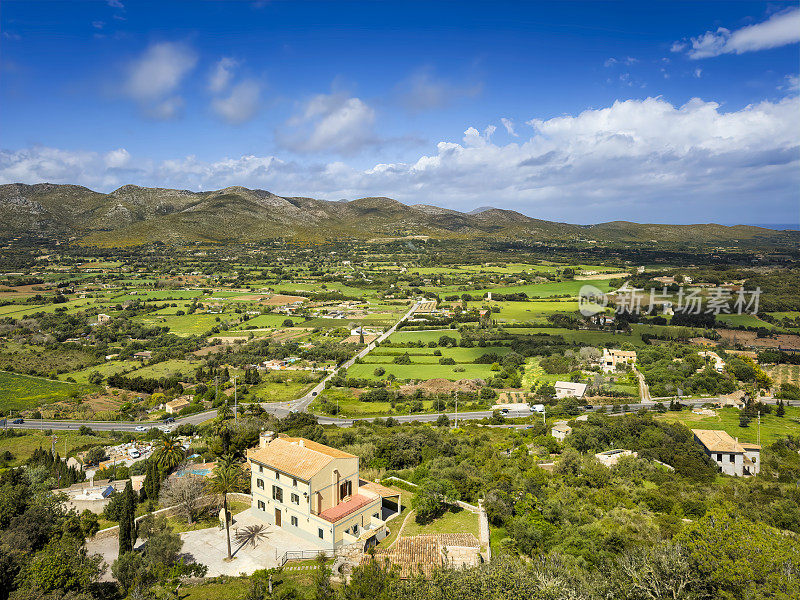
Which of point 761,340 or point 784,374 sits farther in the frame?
point 761,340

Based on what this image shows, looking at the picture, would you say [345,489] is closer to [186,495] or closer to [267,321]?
[186,495]

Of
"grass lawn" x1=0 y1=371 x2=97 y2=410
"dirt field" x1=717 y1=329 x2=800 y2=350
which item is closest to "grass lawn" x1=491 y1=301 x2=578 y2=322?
"dirt field" x1=717 y1=329 x2=800 y2=350

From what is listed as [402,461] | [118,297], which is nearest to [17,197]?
[118,297]

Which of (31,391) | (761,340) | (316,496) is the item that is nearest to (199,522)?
(316,496)

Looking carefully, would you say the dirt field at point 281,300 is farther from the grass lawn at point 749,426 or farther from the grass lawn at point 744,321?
the grass lawn at point 744,321

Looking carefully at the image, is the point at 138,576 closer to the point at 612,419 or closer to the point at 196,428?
the point at 196,428

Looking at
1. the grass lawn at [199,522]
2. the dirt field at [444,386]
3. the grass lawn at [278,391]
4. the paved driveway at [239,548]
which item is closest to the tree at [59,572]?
the paved driveway at [239,548]

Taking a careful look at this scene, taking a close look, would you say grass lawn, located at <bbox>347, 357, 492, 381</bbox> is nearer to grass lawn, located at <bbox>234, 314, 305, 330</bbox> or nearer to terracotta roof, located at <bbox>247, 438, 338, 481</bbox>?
grass lawn, located at <bbox>234, 314, 305, 330</bbox>
